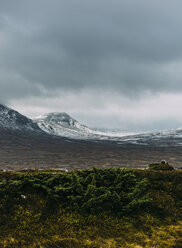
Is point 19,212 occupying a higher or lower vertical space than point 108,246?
higher

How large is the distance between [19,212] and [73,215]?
219 cm

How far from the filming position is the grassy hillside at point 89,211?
6.38 m

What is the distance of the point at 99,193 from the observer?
Result: 28.2 ft

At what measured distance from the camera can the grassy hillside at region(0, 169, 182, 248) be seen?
6375 millimetres

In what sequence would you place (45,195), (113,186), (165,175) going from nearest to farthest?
1. (45,195)
2. (113,186)
3. (165,175)

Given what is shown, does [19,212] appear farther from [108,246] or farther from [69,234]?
[108,246]

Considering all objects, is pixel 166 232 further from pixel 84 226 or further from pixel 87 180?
pixel 87 180

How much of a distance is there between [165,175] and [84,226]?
585cm

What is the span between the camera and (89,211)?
7648 millimetres

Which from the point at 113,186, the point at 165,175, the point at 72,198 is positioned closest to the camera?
the point at 72,198

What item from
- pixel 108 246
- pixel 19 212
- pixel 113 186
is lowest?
pixel 108 246

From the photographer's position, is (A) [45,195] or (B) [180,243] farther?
(A) [45,195]

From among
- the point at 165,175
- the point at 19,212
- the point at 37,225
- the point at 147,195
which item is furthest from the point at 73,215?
the point at 165,175

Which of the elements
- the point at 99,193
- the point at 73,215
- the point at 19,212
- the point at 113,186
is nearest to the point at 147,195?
the point at 113,186
